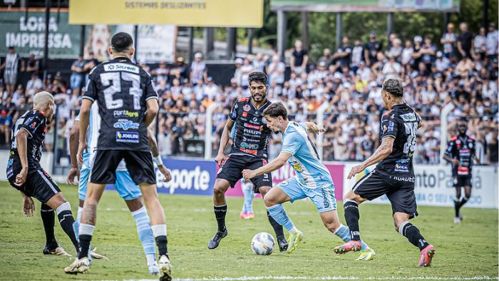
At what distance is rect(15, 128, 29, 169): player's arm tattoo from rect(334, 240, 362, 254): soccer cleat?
3.77 meters

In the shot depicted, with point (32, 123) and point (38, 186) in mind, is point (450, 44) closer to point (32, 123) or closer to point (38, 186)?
point (38, 186)

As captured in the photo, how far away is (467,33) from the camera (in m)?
30.0

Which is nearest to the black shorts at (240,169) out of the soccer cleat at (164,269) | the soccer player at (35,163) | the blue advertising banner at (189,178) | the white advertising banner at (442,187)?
the soccer player at (35,163)

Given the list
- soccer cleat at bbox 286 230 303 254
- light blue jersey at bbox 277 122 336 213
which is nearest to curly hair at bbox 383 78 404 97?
light blue jersey at bbox 277 122 336 213

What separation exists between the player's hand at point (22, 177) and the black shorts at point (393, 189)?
4.05 m

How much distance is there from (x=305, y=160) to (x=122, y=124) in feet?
11.0

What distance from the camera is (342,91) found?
28.8 m

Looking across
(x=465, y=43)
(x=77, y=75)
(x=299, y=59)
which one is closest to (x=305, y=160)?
(x=465, y=43)

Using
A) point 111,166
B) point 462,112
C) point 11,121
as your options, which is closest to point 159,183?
point 11,121

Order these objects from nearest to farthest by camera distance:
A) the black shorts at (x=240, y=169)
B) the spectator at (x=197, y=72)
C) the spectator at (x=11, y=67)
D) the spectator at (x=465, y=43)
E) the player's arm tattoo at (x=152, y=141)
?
the player's arm tattoo at (x=152, y=141) → the black shorts at (x=240, y=169) → the spectator at (x=465, y=43) → the spectator at (x=11, y=67) → the spectator at (x=197, y=72)

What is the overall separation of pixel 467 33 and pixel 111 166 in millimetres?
21991

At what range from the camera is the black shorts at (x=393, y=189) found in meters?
12.3

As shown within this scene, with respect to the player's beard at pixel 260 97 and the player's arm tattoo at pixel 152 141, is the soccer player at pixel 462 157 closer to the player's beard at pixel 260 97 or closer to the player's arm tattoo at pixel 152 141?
the player's beard at pixel 260 97

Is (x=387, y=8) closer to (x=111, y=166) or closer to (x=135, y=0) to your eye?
(x=135, y=0)
